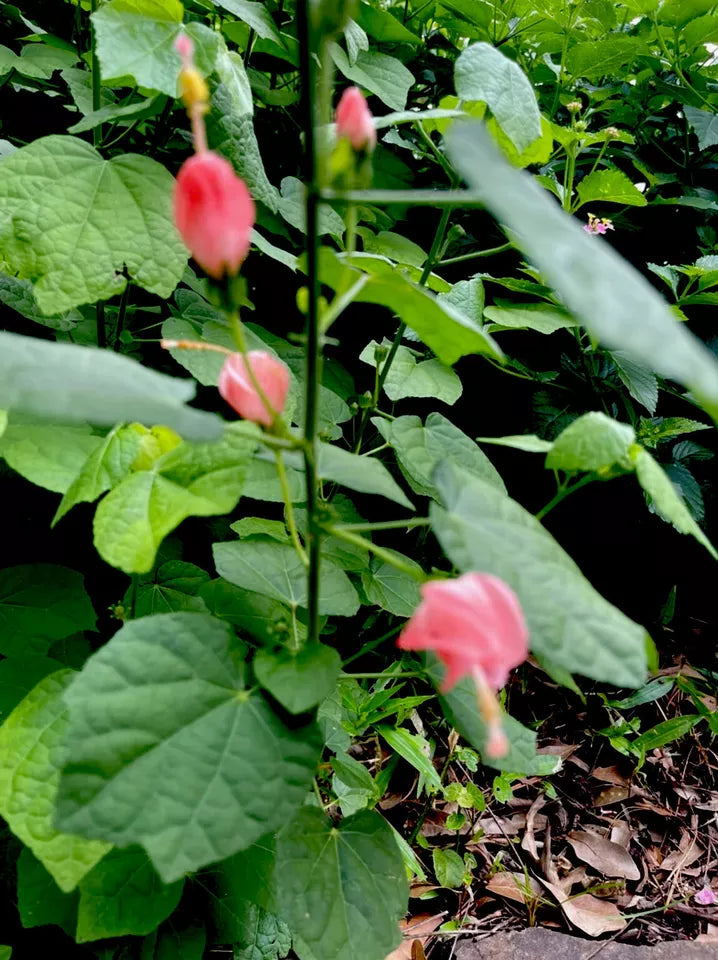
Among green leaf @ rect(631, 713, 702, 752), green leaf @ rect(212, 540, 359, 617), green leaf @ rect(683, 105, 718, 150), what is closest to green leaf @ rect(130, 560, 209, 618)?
green leaf @ rect(212, 540, 359, 617)

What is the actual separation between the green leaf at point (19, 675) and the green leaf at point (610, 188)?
4.06ft

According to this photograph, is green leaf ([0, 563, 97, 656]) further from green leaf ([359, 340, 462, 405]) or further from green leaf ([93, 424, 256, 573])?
green leaf ([359, 340, 462, 405])

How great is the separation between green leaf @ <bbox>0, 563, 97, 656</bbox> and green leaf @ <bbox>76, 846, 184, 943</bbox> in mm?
315

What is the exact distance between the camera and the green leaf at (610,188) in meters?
1.28

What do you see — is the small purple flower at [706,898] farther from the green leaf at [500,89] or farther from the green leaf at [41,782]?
the green leaf at [500,89]

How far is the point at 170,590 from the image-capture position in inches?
42.2

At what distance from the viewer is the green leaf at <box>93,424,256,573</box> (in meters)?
0.66

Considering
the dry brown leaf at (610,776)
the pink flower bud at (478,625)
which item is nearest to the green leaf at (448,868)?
the dry brown leaf at (610,776)

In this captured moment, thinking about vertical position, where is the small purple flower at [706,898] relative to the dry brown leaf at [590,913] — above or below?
above

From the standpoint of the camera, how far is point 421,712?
1631 mm

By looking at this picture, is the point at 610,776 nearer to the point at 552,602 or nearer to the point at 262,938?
the point at 262,938

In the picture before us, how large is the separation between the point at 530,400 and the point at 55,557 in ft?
3.39

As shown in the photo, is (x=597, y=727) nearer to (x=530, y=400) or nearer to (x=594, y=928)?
(x=594, y=928)

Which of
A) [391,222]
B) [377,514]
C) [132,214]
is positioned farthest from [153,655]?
[391,222]
